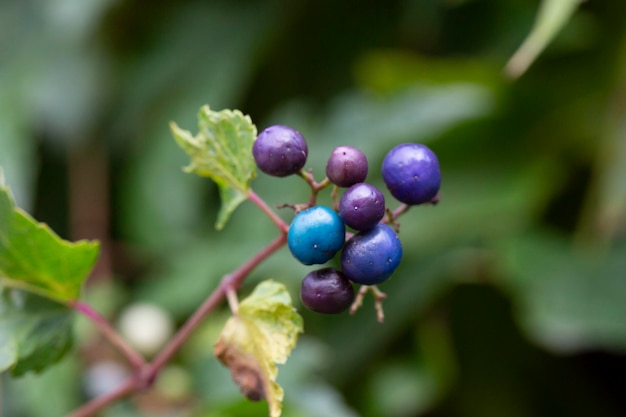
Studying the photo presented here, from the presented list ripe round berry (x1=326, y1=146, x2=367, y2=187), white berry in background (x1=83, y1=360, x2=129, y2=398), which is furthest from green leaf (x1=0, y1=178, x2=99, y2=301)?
white berry in background (x1=83, y1=360, x2=129, y2=398)

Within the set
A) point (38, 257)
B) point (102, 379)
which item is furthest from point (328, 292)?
point (102, 379)

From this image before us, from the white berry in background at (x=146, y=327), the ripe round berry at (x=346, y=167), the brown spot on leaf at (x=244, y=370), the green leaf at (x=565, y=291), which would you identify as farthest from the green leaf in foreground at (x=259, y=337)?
the green leaf at (x=565, y=291)

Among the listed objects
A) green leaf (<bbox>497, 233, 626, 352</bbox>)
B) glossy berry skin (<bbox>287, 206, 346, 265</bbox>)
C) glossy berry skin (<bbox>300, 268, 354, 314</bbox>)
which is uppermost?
glossy berry skin (<bbox>287, 206, 346, 265</bbox>)

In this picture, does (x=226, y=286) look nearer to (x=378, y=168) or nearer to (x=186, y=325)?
(x=186, y=325)

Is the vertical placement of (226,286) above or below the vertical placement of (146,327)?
above

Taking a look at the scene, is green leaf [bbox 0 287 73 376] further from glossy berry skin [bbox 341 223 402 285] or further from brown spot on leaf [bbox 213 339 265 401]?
glossy berry skin [bbox 341 223 402 285]

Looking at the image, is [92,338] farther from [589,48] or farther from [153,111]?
[589,48]

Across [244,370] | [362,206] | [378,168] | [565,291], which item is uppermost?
[362,206]
